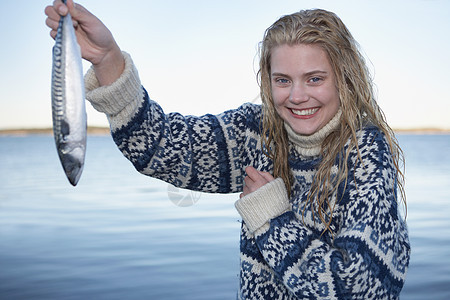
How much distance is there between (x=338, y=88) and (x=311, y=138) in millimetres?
246

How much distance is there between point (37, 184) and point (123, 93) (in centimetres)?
1515

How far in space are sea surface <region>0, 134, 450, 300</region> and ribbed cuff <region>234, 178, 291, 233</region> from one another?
13.1 ft

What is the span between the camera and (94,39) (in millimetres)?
1854

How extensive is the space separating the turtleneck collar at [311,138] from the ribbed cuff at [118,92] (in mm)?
711

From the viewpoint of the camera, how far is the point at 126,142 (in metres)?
2.25

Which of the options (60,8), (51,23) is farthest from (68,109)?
(51,23)

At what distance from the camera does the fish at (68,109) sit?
4.25 feet

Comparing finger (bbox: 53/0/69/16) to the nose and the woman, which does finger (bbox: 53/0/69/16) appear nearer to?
the woman

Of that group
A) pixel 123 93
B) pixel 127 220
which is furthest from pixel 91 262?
pixel 123 93

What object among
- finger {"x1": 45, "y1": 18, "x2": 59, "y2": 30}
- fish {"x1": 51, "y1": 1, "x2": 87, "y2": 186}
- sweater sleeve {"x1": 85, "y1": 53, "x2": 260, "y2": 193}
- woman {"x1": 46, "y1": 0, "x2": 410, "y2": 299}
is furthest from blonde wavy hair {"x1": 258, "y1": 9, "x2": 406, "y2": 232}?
fish {"x1": 51, "y1": 1, "x2": 87, "y2": 186}

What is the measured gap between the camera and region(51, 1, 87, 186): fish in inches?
51.0

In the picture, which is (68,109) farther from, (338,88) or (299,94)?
(338,88)

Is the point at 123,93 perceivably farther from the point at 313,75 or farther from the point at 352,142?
the point at 352,142

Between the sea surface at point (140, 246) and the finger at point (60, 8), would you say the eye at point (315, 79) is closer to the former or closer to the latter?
the finger at point (60, 8)
